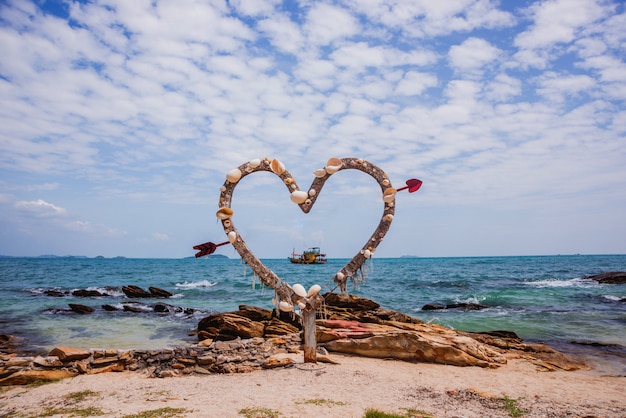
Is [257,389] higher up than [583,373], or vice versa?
[257,389]

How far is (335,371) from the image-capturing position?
883 centimetres

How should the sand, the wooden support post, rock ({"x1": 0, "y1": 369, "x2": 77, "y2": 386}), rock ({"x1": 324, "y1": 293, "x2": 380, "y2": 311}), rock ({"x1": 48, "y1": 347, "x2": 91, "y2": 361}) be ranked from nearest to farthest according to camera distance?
1. the sand
2. the wooden support post
3. rock ({"x1": 0, "y1": 369, "x2": 77, "y2": 386})
4. rock ({"x1": 48, "y1": 347, "x2": 91, "y2": 361})
5. rock ({"x1": 324, "y1": 293, "x2": 380, "y2": 311})

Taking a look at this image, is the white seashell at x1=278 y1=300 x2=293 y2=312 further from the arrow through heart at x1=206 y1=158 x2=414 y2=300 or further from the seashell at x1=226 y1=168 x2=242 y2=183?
the seashell at x1=226 y1=168 x2=242 y2=183

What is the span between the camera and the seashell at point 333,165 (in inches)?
323

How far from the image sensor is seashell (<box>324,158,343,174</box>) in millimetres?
8203

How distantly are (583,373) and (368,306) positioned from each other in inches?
289

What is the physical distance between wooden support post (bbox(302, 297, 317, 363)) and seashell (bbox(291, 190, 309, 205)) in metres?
2.15

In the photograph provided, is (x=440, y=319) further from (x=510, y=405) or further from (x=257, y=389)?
(x=257, y=389)

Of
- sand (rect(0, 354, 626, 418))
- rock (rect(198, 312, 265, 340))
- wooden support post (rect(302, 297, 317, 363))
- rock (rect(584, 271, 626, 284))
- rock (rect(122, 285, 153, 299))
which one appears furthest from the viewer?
rock (rect(584, 271, 626, 284))

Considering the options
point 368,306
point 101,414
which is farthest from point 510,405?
point 368,306

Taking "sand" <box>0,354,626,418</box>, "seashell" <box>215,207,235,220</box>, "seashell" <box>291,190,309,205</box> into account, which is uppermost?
"seashell" <box>291,190,309,205</box>

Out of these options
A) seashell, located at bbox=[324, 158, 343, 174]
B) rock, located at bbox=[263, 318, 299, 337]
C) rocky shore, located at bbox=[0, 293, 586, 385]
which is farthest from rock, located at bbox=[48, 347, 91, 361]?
seashell, located at bbox=[324, 158, 343, 174]

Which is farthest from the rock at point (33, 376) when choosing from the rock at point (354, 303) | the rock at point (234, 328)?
the rock at point (354, 303)

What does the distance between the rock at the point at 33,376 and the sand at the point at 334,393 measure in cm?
35
